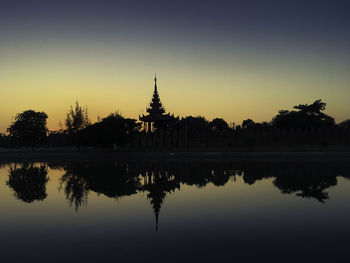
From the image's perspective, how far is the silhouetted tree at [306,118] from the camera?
59.5m

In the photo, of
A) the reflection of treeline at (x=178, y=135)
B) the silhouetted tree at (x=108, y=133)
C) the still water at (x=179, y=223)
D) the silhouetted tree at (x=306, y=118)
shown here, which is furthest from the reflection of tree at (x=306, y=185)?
the silhouetted tree at (x=306, y=118)

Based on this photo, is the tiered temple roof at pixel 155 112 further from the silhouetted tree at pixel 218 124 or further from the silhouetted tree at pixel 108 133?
the silhouetted tree at pixel 218 124

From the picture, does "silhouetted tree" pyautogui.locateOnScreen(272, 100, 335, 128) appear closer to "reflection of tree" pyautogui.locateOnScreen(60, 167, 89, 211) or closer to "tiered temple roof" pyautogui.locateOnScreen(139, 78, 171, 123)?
"tiered temple roof" pyautogui.locateOnScreen(139, 78, 171, 123)

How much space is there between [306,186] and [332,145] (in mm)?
32738

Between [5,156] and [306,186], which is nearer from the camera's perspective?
[306,186]

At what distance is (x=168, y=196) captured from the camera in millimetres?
12156

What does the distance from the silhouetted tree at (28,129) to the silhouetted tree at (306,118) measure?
4565 cm

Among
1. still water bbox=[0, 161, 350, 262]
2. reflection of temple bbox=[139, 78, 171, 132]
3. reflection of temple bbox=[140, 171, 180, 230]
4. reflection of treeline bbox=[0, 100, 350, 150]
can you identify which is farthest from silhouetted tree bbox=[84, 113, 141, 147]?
still water bbox=[0, 161, 350, 262]

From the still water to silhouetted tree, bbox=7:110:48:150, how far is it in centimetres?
4207

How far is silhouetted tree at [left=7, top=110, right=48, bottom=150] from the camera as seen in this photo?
52.2 meters

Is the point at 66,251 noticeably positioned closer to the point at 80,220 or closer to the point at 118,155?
the point at 80,220

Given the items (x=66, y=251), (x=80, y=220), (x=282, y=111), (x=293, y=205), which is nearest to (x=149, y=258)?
(x=66, y=251)

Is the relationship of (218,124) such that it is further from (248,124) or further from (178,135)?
(178,135)

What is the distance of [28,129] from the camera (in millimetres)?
52625
